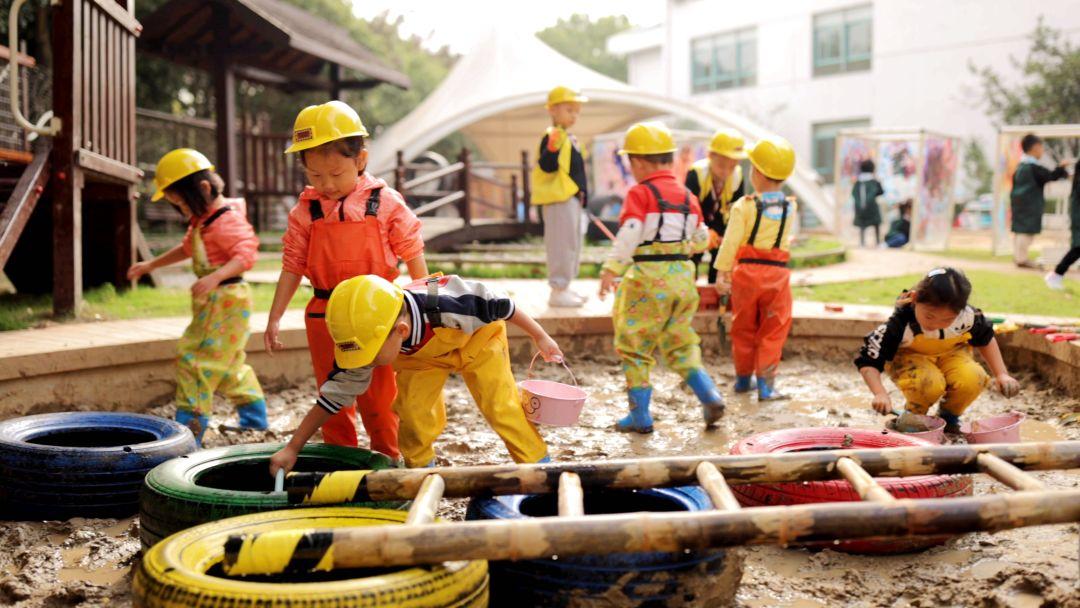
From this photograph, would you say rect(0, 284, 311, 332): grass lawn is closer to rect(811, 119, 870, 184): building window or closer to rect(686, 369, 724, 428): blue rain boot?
rect(686, 369, 724, 428): blue rain boot

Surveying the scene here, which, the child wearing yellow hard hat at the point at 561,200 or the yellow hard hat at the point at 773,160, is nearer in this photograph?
the yellow hard hat at the point at 773,160

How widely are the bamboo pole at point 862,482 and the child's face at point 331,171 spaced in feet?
7.26

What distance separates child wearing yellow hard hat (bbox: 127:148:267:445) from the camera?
511 cm

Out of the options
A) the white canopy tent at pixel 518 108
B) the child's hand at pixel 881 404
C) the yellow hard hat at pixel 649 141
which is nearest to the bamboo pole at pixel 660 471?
the child's hand at pixel 881 404

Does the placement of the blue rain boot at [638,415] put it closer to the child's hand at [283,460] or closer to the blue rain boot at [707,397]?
the blue rain boot at [707,397]

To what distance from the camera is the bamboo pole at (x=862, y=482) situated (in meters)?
2.69

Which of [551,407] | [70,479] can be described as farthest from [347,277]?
[70,479]

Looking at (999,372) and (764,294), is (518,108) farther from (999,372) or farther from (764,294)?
(999,372)

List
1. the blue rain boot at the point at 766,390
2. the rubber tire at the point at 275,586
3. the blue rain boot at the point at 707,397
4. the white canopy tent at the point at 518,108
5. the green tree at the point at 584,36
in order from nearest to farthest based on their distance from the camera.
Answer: the rubber tire at the point at 275,586
the blue rain boot at the point at 707,397
the blue rain boot at the point at 766,390
the white canopy tent at the point at 518,108
the green tree at the point at 584,36

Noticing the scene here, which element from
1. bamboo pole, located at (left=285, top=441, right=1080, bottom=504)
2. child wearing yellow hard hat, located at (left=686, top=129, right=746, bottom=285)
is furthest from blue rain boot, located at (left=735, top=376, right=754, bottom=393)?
bamboo pole, located at (left=285, top=441, right=1080, bottom=504)

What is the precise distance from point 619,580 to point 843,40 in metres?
27.5

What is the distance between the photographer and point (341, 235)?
4191 mm

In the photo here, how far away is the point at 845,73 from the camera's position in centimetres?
2770

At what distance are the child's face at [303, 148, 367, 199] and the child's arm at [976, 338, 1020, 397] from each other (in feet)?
9.39
